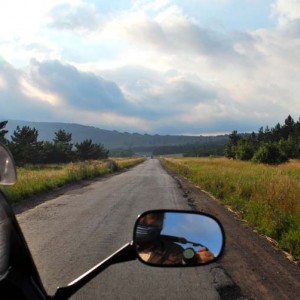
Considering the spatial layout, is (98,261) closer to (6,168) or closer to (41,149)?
(6,168)

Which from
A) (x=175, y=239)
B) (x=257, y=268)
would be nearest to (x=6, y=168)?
(x=175, y=239)

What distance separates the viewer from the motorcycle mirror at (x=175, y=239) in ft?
7.27

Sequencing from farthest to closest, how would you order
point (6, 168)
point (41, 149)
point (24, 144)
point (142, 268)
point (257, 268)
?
1. point (41, 149)
2. point (24, 144)
3. point (257, 268)
4. point (142, 268)
5. point (6, 168)

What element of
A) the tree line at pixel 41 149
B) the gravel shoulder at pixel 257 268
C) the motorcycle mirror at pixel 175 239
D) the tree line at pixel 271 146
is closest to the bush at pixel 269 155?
the tree line at pixel 271 146

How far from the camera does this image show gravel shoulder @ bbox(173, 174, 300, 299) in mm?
5770

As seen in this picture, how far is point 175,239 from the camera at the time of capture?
2.23 m

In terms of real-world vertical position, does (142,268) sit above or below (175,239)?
below

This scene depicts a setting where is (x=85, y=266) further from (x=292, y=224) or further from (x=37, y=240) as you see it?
(x=292, y=224)

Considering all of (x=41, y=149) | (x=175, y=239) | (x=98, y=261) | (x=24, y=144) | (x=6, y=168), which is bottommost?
(x=41, y=149)

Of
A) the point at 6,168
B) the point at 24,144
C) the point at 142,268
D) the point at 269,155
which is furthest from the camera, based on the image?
the point at 269,155

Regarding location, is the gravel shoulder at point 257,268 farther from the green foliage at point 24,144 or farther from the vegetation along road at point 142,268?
the green foliage at point 24,144

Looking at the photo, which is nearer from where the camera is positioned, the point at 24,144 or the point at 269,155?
the point at 24,144

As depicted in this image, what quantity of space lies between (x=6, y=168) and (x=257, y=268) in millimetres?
5559

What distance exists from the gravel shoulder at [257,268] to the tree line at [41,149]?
34.8 m
